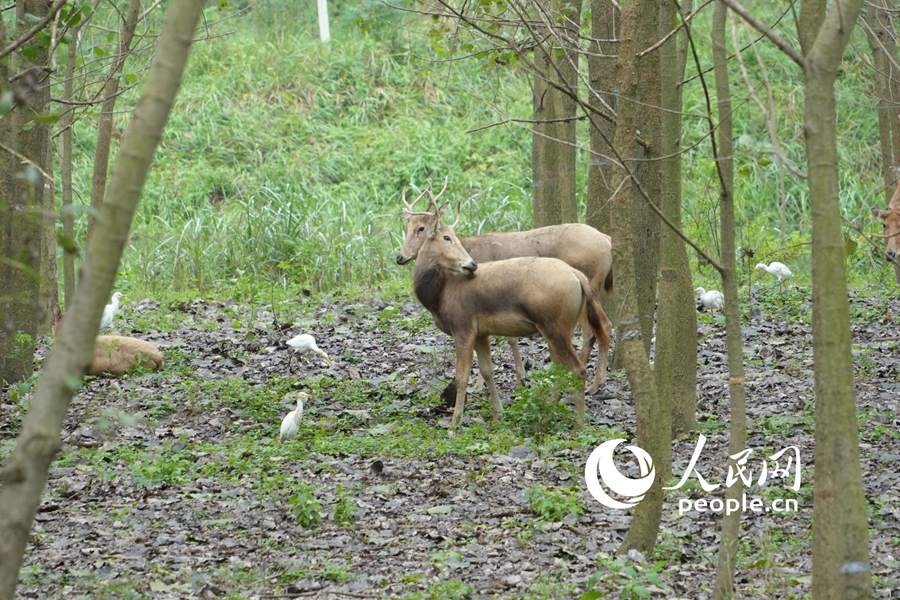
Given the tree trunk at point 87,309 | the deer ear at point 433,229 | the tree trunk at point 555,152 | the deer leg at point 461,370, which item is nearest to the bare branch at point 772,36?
the tree trunk at point 87,309

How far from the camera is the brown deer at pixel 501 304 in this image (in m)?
7.81

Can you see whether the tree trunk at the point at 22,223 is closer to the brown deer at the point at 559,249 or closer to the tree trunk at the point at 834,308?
the brown deer at the point at 559,249

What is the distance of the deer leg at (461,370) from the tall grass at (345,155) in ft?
20.2

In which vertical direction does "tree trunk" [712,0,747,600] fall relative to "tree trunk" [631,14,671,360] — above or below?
below

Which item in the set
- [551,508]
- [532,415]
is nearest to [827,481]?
[551,508]

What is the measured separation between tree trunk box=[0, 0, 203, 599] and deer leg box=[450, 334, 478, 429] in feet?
18.6

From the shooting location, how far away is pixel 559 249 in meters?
9.52

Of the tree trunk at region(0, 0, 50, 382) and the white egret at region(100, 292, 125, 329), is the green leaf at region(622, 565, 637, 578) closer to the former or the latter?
the tree trunk at region(0, 0, 50, 382)

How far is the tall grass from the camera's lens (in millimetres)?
15312

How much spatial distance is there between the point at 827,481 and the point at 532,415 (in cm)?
423

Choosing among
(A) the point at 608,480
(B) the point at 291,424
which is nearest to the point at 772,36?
(A) the point at 608,480

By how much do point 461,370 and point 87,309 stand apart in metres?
5.93

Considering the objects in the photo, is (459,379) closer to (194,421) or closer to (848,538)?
(194,421)

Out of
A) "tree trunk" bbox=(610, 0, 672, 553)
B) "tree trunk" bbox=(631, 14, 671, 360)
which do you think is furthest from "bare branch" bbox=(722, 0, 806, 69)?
"tree trunk" bbox=(631, 14, 671, 360)
